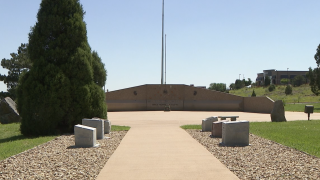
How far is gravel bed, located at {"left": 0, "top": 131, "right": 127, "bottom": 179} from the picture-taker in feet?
24.1

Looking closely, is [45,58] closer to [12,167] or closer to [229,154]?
[12,167]

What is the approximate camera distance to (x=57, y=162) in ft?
28.3

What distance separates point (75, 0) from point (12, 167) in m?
10.3

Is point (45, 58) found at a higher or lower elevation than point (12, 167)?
higher

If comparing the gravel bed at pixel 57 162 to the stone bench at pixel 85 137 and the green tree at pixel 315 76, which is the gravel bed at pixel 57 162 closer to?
the stone bench at pixel 85 137

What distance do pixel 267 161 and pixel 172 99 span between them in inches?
1211

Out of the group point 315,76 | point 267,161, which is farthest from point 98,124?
point 315,76

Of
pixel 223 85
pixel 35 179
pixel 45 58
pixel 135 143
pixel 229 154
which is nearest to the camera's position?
pixel 35 179

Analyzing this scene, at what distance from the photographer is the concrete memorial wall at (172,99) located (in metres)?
38.5

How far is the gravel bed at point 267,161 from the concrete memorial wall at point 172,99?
88.6ft

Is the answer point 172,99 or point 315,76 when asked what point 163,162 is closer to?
point 172,99

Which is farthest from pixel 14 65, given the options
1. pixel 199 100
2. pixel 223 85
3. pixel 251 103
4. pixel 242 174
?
pixel 223 85

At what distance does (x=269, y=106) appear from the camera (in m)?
33.4

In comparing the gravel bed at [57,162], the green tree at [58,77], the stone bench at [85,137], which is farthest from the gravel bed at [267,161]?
the green tree at [58,77]
